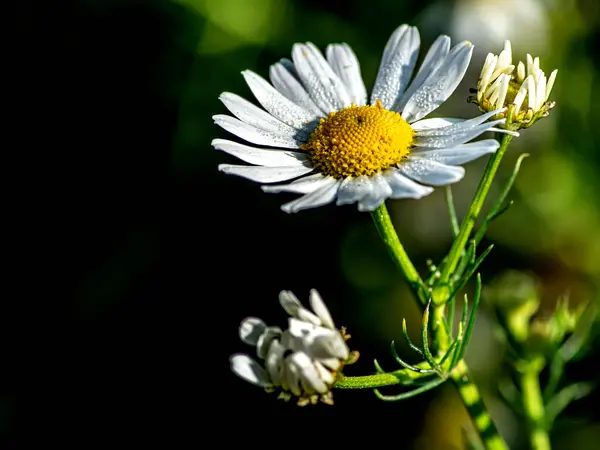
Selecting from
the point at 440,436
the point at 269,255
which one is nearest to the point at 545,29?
the point at 269,255

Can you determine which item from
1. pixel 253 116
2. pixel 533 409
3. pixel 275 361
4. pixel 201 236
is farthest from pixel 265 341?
pixel 201 236

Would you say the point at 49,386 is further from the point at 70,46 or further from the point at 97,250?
the point at 70,46

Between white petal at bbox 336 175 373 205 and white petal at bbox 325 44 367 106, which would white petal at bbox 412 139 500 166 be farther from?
white petal at bbox 325 44 367 106

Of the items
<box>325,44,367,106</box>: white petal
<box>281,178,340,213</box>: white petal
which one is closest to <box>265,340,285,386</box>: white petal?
<box>281,178,340,213</box>: white petal

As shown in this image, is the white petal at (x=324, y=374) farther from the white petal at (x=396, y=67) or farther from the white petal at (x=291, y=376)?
the white petal at (x=396, y=67)

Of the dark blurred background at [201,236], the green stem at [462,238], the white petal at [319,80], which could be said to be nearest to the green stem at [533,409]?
the green stem at [462,238]

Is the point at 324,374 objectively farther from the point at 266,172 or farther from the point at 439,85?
the point at 439,85
